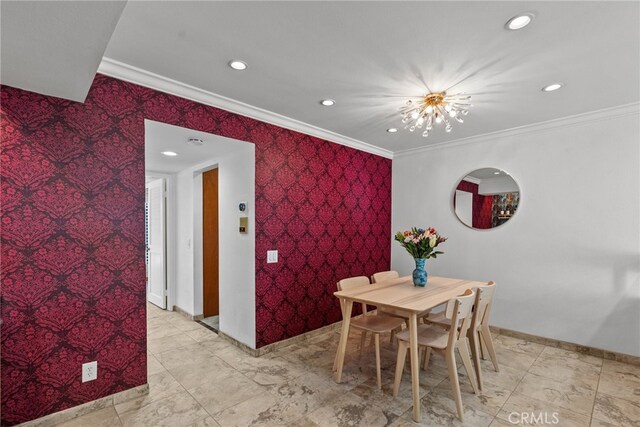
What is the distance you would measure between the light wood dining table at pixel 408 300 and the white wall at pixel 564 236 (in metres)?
1.05

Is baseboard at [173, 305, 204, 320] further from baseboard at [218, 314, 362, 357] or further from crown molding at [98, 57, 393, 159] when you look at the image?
crown molding at [98, 57, 393, 159]

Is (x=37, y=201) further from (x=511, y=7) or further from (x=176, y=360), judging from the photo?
(x=511, y=7)

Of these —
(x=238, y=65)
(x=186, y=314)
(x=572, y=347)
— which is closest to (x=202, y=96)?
(x=238, y=65)

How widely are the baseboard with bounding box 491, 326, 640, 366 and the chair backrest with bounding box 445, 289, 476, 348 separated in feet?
6.32

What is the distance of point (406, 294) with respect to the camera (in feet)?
8.51

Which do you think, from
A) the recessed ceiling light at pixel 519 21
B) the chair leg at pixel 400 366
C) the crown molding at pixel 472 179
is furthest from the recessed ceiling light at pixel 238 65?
the crown molding at pixel 472 179

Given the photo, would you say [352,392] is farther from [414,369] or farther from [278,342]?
[278,342]

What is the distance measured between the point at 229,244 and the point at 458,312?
8.00 feet

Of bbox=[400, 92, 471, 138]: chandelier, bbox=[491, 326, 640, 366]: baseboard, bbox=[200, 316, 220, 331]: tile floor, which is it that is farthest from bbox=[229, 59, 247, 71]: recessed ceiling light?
bbox=[491, 326, 640, 366]: baseboard

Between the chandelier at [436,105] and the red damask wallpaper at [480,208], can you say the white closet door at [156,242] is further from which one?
the red damask wallpaper at [480,208]

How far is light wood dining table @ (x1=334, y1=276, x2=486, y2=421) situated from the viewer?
2.14m

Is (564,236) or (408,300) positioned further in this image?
(564,236)

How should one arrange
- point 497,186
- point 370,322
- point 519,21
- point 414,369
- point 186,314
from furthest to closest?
point 186,314 < point 497,186 < point 370,322 < point 414,369 < point 519,21

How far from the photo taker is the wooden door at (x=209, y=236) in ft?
13.7
